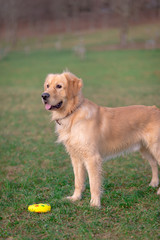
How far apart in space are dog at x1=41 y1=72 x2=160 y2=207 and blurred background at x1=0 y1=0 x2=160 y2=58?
92.0 ft

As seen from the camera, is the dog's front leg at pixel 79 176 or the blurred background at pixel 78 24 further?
the blurred background at pixel 78 24

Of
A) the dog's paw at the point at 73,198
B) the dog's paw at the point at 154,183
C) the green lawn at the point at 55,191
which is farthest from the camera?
the dog's paw at the point at 154,183

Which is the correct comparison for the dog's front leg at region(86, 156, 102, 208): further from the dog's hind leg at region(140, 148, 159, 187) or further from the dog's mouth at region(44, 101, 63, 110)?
the dog's hind leg at region(140, 148, 159, 187)

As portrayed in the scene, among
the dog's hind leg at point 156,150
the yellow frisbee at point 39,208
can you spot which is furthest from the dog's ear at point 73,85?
the yellow frisbee at point 39,208

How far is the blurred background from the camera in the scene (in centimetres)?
4006

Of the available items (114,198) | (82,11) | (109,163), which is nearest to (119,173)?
(109,163)

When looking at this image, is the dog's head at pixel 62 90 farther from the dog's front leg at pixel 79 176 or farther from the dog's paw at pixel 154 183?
the dog's paw at pixel 154 183

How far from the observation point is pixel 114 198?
4781 millimetres

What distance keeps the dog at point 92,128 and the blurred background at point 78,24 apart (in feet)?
92.0

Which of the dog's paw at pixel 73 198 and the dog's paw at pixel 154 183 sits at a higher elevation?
the dog's paw at pixel 73 198

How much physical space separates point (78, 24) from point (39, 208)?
59.9 meters

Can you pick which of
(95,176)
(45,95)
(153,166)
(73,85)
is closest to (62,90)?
(73,85)

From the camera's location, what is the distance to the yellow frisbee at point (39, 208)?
4.29 metres

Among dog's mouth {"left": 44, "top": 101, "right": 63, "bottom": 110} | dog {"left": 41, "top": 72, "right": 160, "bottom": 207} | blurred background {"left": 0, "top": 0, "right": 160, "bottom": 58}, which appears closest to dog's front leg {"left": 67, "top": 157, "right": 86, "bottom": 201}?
dog {"left": 41, "top": 72, "right": 160, "bottom": 207}
